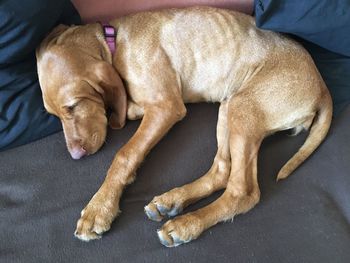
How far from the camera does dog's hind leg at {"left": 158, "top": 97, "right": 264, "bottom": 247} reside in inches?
67.9

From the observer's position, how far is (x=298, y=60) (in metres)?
2.21

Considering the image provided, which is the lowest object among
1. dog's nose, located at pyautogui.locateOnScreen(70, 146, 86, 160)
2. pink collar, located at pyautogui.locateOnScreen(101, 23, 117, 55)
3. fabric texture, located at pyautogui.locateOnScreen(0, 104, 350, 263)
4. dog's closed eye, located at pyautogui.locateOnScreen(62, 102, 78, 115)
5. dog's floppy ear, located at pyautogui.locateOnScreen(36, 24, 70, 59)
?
fabric texture, located at pyautogui.locateOnScreen(0, 104, 350, 263)

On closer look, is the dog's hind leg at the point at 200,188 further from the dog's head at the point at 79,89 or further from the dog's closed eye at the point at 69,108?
the dog's closed eye at the point at 69,108

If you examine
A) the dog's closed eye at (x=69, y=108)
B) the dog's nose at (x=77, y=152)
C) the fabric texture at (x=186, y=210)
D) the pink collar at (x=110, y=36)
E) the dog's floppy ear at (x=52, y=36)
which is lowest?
the fabric texture at (x=186, y=210)

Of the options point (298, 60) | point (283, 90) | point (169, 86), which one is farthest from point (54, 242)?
point (298, 60)

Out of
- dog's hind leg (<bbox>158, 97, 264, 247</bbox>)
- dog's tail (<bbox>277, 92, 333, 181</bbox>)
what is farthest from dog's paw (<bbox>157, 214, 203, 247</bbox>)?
dog's tail (<bbox>277, 92, 333, 181</bbox>)

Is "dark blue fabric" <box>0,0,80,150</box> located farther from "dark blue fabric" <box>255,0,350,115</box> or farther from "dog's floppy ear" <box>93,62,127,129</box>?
"dark blue fabric" <box>255,0,350,115</box>

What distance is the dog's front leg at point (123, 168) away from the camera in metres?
1.73

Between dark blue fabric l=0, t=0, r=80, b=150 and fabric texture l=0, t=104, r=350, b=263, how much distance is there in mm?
82

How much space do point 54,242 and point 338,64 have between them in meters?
1.85

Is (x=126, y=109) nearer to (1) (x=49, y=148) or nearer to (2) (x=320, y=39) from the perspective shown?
(1) (x=49, y=148)

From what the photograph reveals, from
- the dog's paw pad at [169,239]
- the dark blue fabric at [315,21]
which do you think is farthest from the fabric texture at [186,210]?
the dark blue fabric at [315,21]

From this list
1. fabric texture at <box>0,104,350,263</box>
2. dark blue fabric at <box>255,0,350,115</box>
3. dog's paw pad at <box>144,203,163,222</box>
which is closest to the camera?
fabric texture at <box>0,104,350,263</box>

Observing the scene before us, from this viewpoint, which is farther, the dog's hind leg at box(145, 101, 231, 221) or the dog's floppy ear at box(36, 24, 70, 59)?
the dog's floppy ear at box(36, 24, 70, 59)
